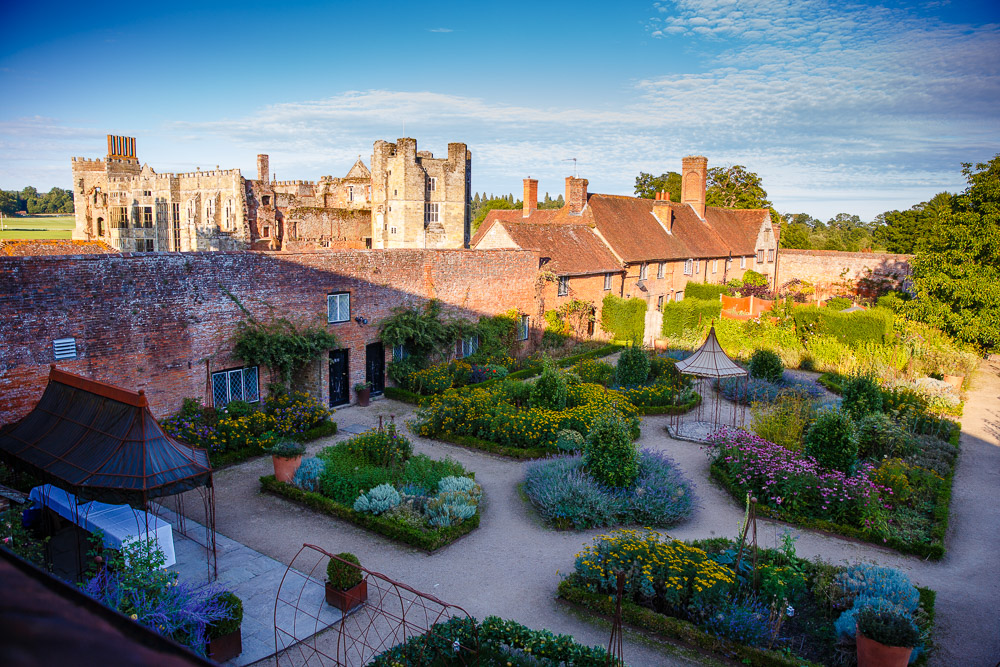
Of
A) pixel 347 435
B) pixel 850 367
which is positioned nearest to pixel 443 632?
pixel 347 435

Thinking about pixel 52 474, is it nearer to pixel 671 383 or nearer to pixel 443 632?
pixel 443 632

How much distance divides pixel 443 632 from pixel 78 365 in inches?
369

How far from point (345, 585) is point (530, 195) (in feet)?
95.0

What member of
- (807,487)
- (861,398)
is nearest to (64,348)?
(807,487)

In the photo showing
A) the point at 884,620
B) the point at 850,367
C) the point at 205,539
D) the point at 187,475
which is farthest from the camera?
the point at 850,367

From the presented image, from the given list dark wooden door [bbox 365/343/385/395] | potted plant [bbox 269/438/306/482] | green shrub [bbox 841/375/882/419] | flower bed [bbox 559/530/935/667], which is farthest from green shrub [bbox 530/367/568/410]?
flower bed [bbox 559/530/935/667]

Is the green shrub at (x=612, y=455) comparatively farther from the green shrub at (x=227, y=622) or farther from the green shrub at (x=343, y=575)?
the green shrub at (x=227, y=622)

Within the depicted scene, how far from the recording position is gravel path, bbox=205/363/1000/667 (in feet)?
26.9

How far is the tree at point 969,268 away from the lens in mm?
22750

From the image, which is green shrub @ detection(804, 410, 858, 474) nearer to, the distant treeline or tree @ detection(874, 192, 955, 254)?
tree @ detection(874, 192, 955, 254)

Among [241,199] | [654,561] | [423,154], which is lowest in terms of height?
[654,561]

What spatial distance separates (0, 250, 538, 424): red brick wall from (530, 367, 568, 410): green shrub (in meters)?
5.46

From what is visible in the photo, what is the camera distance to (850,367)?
2144 centimetres

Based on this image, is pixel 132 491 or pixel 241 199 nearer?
pixel 132 491
